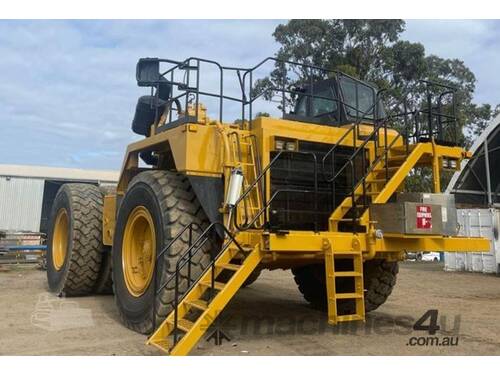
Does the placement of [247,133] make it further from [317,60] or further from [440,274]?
[317,60]

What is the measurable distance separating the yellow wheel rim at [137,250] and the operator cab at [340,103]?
238 centimetres

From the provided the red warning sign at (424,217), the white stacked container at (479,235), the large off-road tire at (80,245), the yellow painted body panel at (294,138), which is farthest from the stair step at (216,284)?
the white stacked container at (479,235)

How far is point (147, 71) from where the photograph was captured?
23.4 feet

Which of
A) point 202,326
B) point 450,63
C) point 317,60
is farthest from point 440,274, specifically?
point 450,63

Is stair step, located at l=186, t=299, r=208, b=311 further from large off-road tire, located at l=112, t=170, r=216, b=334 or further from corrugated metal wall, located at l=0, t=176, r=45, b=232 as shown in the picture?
corrugated metal wall, located at l=0, t=176, r=45, b=232

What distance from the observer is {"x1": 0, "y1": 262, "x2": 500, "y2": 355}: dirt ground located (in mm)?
5051

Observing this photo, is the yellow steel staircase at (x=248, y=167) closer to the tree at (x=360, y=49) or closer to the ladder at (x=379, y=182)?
the ladder at (x=379, y=182)

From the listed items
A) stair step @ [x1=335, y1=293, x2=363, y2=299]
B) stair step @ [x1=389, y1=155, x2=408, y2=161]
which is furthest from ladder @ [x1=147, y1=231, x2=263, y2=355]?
stair step @ [x1=389, y1=155, x2=408, y2=161]

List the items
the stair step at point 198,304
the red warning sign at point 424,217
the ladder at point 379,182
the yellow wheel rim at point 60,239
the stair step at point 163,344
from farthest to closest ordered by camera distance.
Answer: the yellow wheel rim at point 60,239 < the ladder at point 379,182 < the red warning sign at point 424,217 < the stair step at point 198,304 < the stair step at point 163,344

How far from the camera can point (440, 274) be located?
15.3 m

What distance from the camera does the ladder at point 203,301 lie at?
173 inches

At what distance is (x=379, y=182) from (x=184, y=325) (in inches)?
109

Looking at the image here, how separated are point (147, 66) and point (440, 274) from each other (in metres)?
11.6

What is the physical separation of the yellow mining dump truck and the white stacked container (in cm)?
987
